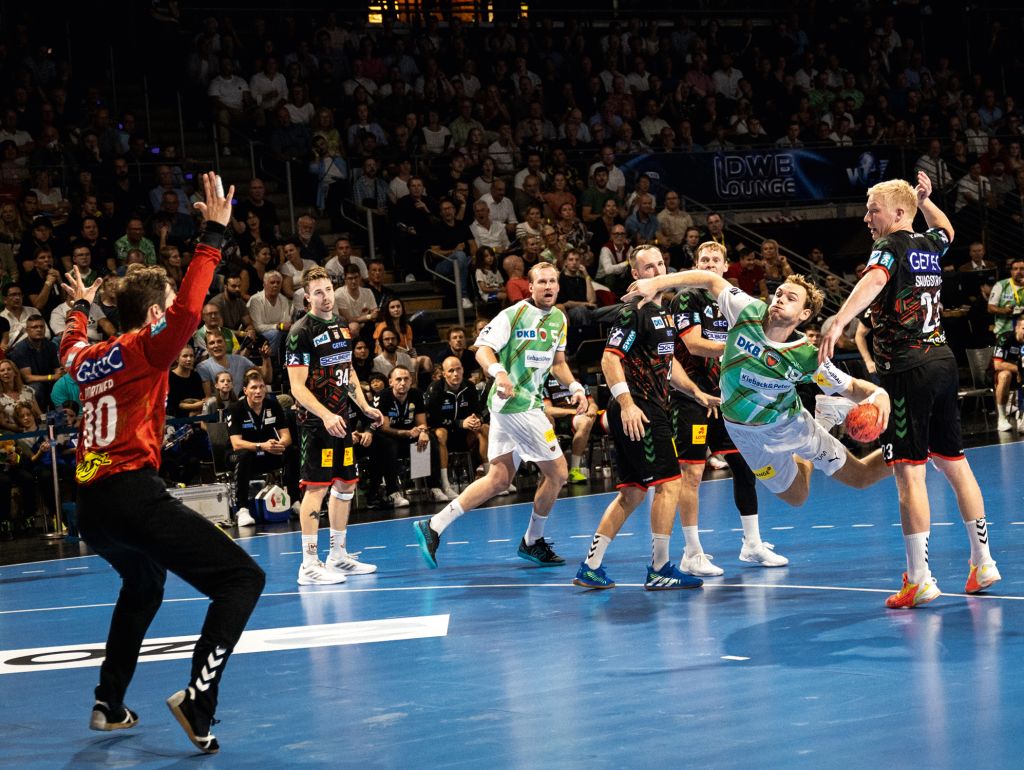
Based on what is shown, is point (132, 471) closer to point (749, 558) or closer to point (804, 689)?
point (804, 689)

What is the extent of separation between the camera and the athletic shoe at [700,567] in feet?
27.3

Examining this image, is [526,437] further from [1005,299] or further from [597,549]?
[1005,299]

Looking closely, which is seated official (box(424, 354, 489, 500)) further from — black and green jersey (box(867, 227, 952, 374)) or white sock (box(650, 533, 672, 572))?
black and green jersey (box(867, 227, 952, 374))

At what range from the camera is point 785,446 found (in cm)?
766

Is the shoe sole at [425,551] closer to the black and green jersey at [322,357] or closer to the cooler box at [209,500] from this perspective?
the black and green jersey at [322,357]

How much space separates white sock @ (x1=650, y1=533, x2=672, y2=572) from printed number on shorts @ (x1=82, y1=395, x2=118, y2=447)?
12.0 feet

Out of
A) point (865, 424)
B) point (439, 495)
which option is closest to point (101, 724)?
point (865, 424)

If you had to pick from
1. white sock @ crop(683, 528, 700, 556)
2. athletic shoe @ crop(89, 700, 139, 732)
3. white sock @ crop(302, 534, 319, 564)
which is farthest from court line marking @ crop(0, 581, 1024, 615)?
athletic shoe @ crop(89, 700, 139, 732)

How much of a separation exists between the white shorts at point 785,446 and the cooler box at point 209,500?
6.44 metres

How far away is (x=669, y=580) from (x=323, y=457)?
2.85 metres

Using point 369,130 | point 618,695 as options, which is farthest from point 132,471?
point 369,130

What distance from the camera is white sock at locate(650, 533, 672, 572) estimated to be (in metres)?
7.90

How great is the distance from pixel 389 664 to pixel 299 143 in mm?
12988

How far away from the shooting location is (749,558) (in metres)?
8.67
